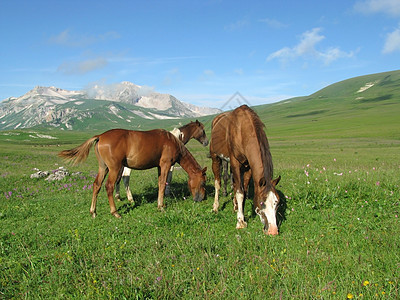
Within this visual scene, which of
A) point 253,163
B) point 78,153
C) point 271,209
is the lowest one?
point 271,209

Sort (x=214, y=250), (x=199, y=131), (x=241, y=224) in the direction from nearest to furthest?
1. (x=214, y=250)
2. (x=241, y=224)
3. (x=199, y=131)

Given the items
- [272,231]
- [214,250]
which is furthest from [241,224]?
[214,250]

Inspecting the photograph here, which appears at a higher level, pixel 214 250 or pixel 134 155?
pixel 134 155

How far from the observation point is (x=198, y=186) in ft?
32.6

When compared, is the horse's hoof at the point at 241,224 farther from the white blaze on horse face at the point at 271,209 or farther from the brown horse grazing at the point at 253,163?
the white blaze on horse face at the point at 271,209

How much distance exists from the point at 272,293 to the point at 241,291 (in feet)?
1.37

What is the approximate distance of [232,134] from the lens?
25.2 feet

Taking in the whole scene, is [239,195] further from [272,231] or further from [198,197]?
[198,197]

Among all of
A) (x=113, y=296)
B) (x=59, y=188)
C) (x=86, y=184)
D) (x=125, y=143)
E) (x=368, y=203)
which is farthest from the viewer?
(x=86, y=184)

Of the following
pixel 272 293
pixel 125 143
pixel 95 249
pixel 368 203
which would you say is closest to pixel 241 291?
pixel 272 293

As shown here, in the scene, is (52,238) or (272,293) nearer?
(272,293)

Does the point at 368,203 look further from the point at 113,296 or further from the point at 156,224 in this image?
the point at 113,296

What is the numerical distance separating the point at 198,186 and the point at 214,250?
183 inches

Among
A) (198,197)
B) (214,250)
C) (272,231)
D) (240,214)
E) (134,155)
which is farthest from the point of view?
(198,197)
